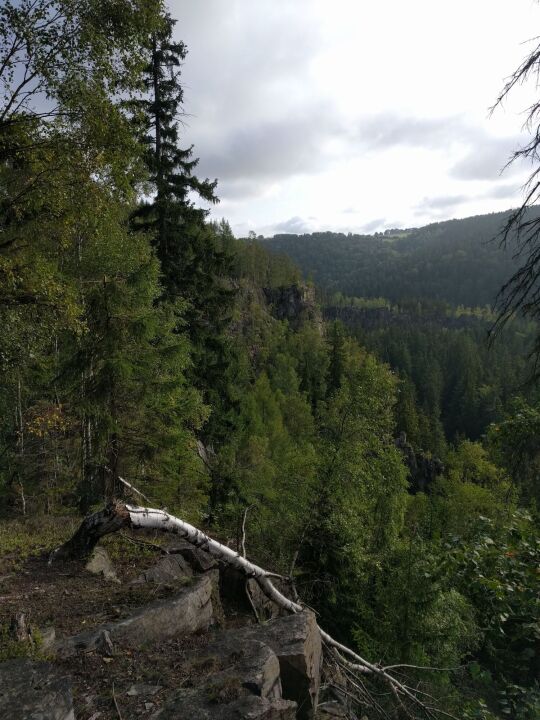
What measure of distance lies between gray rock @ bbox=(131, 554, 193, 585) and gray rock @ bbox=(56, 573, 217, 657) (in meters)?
0.58

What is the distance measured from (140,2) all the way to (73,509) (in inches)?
427

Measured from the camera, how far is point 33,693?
3.43 meters

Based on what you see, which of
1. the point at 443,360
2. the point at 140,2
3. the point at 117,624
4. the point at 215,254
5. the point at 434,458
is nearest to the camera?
the point at 117,624

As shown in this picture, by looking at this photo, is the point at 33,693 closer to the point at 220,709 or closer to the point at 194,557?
the point at 220,709

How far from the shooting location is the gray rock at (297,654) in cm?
473

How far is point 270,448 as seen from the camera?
3872 cm

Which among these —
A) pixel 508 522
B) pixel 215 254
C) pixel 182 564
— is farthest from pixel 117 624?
pixel 215 254

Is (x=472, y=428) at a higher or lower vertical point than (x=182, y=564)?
lower

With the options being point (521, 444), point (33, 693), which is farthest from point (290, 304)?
point (33, 693)

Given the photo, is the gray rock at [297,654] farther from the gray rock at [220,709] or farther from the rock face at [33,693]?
the rock face at [33,693]

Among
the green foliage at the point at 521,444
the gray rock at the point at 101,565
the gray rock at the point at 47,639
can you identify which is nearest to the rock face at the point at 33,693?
the gray rock at the point at 47,639

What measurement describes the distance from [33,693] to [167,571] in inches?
145

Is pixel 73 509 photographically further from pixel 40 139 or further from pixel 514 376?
pixel 514 376

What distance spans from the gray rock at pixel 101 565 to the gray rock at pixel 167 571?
44 cm
